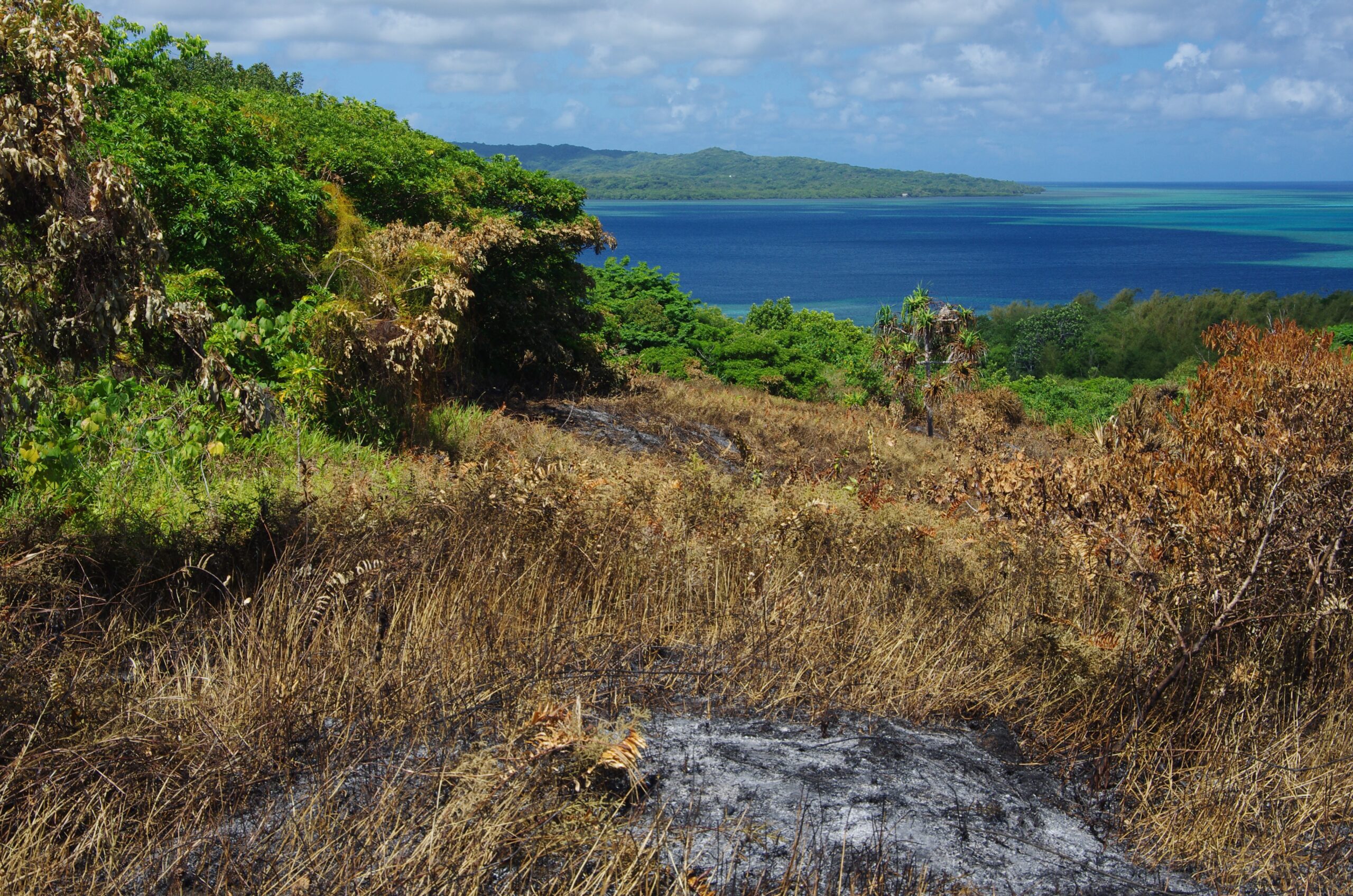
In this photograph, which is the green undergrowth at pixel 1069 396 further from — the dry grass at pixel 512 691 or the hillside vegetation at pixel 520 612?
the dry grass at pixel 512 691

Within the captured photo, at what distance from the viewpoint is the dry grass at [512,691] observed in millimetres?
2635

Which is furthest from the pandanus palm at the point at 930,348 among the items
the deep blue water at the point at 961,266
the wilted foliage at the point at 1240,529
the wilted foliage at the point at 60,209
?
the deep blue water at the point at 961,266


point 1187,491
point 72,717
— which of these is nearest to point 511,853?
point 72,717

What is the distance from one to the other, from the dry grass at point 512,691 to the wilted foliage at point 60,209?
108 cm

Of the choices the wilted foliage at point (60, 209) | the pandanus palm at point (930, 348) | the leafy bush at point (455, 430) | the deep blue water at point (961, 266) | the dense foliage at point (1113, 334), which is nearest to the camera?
the wilted foliage at point (60, 209)

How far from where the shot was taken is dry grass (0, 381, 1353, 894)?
Result: 8.64ft

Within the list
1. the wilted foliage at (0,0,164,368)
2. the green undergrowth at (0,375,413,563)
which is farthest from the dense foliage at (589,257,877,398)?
the wilted foliage at (0,0,164,368)

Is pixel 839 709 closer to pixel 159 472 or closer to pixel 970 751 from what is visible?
pixel 970 751

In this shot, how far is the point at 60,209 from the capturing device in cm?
384

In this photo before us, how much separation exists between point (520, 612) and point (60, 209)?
2.48 m

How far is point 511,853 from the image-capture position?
2682mm

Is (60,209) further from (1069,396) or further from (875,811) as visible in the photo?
(1069,396)

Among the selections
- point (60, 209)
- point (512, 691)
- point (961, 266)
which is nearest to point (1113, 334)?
point (961, 266)

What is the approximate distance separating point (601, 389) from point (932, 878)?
15.9 metres
